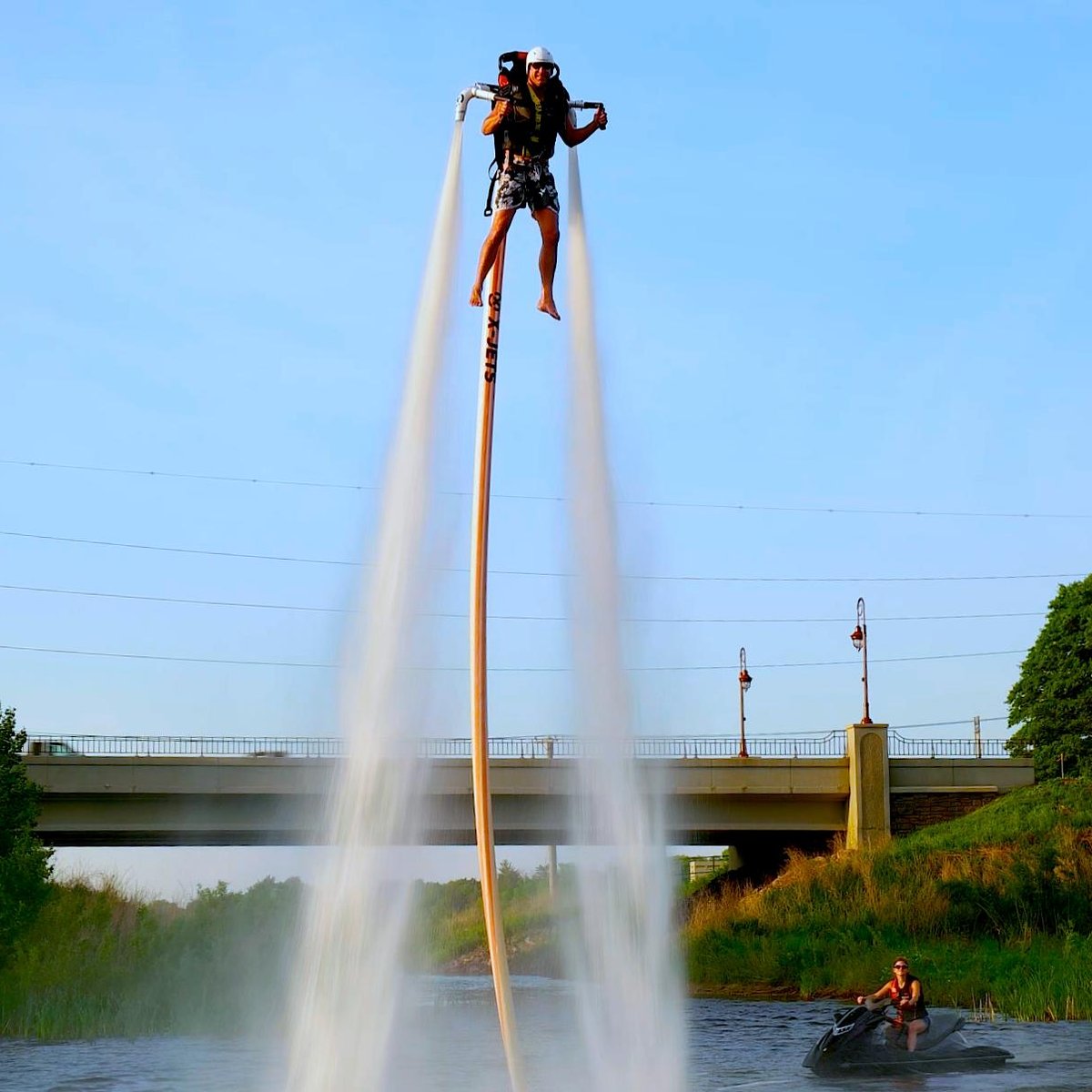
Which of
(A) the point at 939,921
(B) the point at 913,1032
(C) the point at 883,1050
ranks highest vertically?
(A) the point at 939,921

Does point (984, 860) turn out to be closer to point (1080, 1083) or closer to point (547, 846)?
point (1080, 1083)

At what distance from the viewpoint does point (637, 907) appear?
10484 mm

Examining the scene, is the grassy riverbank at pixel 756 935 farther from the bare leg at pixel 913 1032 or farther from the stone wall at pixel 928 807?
the bare leg at pixel 913 1032

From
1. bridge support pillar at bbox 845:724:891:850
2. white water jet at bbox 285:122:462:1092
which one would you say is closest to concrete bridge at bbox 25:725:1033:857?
bridge support pillar at bbox 845:724:891:850

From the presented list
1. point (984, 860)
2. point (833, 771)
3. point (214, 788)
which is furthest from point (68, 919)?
point (833, 771)

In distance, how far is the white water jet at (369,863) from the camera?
34.0 feet

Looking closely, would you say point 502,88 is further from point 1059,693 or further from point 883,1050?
point 1059,693

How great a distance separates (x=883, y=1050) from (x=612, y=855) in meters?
14.0

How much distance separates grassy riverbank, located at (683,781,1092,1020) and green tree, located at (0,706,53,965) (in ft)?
56.5

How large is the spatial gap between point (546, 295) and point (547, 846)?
13.8 feet

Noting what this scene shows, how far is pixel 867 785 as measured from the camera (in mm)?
51594

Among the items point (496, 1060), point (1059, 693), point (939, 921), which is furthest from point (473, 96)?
point (1059, 693)

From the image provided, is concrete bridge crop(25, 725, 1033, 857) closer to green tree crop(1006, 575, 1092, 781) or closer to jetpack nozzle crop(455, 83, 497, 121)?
green tree crop(1006, 575, 1092, 781)

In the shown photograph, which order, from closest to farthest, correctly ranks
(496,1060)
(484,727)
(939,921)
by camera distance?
(484,727) → (496,1060) → (939,921)
